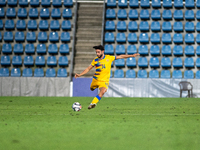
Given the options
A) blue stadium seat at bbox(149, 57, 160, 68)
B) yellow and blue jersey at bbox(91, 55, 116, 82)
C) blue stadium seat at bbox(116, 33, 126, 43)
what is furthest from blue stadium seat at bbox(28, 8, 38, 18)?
yellow and blue jersey at bbox(91, 55, 116, 82)

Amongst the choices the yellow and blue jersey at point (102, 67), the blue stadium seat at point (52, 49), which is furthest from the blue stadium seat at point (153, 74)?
the yellow and blue jersey at point (102, 67)

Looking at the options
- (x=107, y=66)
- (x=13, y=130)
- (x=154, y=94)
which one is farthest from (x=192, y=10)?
(x=13, y=130)

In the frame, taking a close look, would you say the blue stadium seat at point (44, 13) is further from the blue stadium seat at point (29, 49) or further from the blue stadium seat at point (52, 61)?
the blue stadium seat at point (52, 61)

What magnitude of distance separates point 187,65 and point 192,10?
12.6 feet

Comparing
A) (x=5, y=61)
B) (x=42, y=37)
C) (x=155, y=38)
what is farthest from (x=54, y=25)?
(x=155, y=38)

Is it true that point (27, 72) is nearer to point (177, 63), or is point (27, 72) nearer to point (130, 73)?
point (130, 73)

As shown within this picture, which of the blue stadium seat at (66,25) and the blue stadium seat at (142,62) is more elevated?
the blue stadium seat at (66,25)

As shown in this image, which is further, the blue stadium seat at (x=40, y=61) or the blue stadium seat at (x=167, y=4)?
the blue stadium seat at (x=167, y=4)

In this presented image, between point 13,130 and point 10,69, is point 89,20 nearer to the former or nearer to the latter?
point 10,69

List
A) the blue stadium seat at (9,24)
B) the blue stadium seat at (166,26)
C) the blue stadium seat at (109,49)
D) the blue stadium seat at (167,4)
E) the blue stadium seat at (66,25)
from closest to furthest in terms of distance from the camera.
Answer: the blue stadium seat at (109,49) → the blue stadium seat at (166,26) → the blue stadium seat at (66,25) → the blue stadium seat at (9,24) → the blue stadium seat at (167,4)

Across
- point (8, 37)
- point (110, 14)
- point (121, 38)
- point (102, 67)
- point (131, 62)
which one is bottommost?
point (102, 67)

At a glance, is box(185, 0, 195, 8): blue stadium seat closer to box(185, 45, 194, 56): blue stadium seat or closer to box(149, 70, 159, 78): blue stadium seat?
box(185, 45, 194, 56): blue stadium seat

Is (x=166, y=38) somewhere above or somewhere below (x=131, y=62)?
above

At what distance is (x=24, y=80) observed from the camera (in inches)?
617
